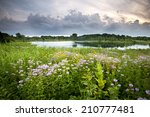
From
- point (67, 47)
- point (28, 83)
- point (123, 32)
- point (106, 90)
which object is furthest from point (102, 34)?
point (28, 83)

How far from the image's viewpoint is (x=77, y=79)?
15.5 feet

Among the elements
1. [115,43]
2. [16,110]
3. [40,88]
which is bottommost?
[16,110]

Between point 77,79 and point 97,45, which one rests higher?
point 97,45

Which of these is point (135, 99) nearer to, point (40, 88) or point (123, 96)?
point (123, 96)

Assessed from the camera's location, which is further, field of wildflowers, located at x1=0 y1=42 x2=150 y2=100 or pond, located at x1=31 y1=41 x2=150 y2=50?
pond, located at x1=31 y1=41 x2=150 y2=50

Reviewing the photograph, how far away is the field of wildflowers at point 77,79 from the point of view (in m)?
4.31

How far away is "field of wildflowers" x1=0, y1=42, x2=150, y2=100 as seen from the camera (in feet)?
14.1

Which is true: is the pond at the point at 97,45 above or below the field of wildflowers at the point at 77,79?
above

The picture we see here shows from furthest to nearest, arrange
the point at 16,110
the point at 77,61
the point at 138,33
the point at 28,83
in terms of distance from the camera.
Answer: the point at 138,33 < the point at 77,61 < the point at 28,83 < the point at 16,110

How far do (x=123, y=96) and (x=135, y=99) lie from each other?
19 cm

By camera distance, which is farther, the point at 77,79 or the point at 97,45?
the point at 97,45

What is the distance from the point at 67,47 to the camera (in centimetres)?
696

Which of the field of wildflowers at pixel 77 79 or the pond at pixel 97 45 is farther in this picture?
the pond at pixel 97 45

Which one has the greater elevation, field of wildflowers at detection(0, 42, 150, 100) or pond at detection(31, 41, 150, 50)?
pond at detection(31, 41, 150, 50)
